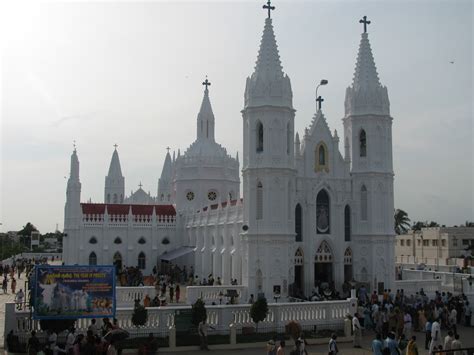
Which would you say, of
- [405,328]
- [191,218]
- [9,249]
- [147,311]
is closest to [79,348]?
[147,311]

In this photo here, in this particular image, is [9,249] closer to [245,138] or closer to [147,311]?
[245,138]

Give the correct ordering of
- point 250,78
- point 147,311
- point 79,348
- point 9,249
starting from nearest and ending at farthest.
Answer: point 79,348, point 147,311, point 250,78, point 9,249

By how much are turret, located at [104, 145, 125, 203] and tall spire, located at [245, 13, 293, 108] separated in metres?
49.9

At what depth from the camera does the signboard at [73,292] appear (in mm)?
20375

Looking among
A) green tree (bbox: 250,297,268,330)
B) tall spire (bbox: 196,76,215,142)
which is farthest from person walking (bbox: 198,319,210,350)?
tall spire (bbox: 196,76,215,142)

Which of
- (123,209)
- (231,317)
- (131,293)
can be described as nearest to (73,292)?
(231,317)

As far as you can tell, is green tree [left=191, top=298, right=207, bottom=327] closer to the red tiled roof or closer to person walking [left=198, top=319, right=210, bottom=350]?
person walking [left=198, top=319, right=210, bottom=350]

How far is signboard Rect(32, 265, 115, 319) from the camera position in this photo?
20.4 m

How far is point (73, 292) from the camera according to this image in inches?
819

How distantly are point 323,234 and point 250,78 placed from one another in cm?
1166

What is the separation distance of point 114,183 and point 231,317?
63.2 m

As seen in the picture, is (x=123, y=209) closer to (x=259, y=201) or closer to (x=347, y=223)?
(x=259, y=201)

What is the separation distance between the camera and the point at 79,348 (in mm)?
17156

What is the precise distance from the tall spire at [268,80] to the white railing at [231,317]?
15.8 meters
